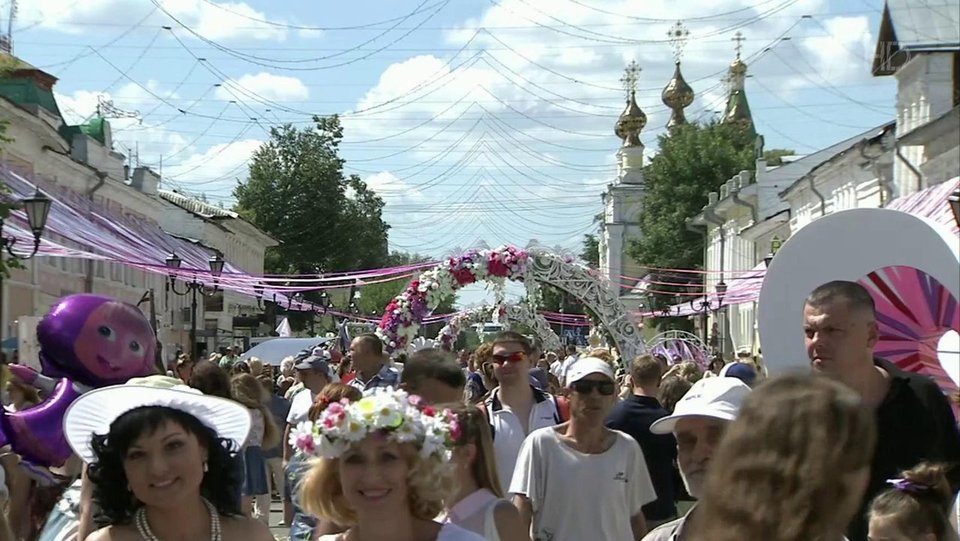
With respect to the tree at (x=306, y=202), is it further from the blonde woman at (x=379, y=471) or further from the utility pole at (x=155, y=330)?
the blonde woman at (x=379, y=471)

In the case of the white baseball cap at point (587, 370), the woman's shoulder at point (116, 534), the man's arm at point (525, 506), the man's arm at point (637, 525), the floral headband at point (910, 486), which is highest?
the white baseball cap at point (587, 370)

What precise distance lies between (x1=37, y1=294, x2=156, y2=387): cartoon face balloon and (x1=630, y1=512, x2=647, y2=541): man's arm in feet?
7.62

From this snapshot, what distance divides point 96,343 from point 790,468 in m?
4.99

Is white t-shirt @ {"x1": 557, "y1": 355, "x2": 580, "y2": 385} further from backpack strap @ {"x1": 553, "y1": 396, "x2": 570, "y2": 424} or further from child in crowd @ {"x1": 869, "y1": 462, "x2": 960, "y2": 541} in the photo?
child in crowd @ {"x1": 869, "y1": 462, "x2": 960, "y2": 541}

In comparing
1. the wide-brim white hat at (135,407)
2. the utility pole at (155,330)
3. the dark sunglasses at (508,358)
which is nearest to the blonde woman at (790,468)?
the wide-brim white hat at (135,407)

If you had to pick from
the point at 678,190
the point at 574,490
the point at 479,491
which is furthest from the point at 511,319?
the point at 678,190

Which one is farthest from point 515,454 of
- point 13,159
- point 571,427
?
point 13,159

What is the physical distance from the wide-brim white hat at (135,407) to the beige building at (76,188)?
1601 centimetres

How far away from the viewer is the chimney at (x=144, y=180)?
2514 inches

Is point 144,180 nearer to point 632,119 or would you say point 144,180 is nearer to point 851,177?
point 851,177

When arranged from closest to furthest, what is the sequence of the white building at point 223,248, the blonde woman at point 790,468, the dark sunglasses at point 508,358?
the blonde woman at point 790,468, the dark sunglasses at point 508,358, the white building at point 223,248

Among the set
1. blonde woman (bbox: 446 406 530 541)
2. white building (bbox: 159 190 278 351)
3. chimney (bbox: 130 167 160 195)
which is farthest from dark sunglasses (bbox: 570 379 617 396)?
chimney (bbox: 130 167 160 195)

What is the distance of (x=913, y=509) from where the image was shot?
488 centimetres

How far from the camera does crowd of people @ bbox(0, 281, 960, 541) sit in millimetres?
2523
